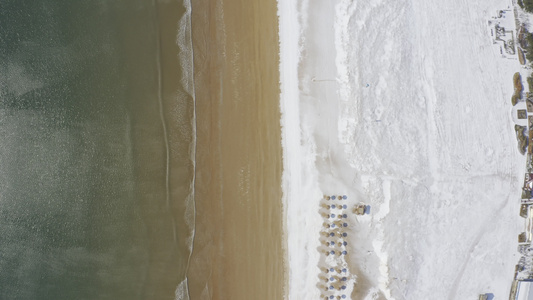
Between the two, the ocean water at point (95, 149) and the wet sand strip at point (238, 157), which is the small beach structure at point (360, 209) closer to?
the wet sand strip at point (238, 157)

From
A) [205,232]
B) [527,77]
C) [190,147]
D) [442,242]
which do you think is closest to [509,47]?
[527,77]

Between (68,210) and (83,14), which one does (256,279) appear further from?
(83,14)

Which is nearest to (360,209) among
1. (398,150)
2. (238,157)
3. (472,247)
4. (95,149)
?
(398,150)

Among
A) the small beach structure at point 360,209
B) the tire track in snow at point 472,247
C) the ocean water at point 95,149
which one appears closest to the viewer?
the small beach structure at point 360,209

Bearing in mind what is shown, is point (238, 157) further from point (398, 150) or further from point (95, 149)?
point (398, 150)

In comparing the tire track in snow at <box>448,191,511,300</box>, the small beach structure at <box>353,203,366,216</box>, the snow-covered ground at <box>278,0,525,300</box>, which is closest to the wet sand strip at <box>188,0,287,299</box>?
the snow-covered ground at <box>278,0,525,300</box>

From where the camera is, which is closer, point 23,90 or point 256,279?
point 256,279

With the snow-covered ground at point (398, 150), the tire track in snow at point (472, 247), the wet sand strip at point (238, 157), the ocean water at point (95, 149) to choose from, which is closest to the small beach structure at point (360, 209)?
the snow-covered ground at point (398, 150)
